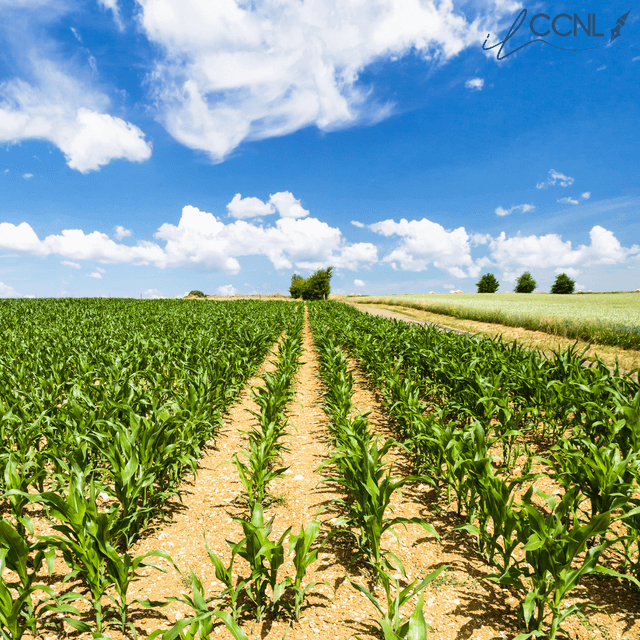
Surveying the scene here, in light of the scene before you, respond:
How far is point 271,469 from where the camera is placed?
493cm

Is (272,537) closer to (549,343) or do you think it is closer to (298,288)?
(549,343)

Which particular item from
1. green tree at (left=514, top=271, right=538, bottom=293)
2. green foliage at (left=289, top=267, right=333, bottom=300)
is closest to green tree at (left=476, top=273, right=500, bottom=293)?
green tree at (left=514, top=271, right=538, bottom=293)

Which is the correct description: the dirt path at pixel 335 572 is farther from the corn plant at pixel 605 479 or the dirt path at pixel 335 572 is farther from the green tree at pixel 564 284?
the green tree at pixel 564 284

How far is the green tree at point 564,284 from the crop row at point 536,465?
99.3 meters

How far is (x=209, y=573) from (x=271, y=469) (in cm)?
191

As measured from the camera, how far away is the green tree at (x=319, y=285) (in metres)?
83.3

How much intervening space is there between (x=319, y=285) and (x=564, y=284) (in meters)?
62.7

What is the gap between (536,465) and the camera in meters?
4.79

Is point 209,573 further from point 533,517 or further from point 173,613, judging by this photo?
point 533,517

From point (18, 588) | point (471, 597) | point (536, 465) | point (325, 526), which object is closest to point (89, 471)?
point (18, 588)

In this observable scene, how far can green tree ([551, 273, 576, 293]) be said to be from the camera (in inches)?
3504

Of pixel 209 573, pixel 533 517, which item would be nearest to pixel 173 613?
pixel 209 573

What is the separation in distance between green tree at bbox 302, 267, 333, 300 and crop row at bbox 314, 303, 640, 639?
7512 cm

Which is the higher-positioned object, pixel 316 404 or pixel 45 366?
pixel 45 366
